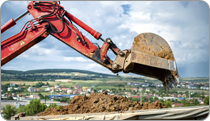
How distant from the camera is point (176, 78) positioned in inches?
214

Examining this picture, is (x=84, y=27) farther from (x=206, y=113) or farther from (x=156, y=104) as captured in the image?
(x=206, y=113)

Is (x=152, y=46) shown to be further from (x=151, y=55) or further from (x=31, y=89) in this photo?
(x=31, y=89)

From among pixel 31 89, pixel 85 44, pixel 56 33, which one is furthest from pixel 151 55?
pixel 31 89

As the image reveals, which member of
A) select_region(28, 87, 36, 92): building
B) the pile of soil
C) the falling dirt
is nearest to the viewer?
the pile of soil

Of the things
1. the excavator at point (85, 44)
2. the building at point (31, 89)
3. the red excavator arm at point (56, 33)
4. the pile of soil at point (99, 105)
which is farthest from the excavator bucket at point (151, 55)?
the building at point (31, 89)

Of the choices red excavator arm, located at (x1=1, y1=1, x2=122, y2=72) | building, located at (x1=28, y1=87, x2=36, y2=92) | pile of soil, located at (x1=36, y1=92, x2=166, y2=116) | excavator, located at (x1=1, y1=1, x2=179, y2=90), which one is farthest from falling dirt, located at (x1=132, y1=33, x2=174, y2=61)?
building, located at (x1=28, y1=87, x2=36, y2=92)

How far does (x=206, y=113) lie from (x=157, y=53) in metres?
1.91

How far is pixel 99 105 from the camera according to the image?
18.0 feet

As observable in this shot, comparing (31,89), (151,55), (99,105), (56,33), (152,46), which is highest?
(56,33)

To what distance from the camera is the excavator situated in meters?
5.35

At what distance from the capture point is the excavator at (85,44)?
5348mm

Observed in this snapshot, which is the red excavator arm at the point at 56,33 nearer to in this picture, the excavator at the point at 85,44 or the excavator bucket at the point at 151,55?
the excavator at the point at 85,44

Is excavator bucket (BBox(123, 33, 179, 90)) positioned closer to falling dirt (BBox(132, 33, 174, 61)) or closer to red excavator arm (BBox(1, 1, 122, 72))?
falling dirt (BBox(132, 33, 174, 61))

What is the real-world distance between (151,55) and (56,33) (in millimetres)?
2733
